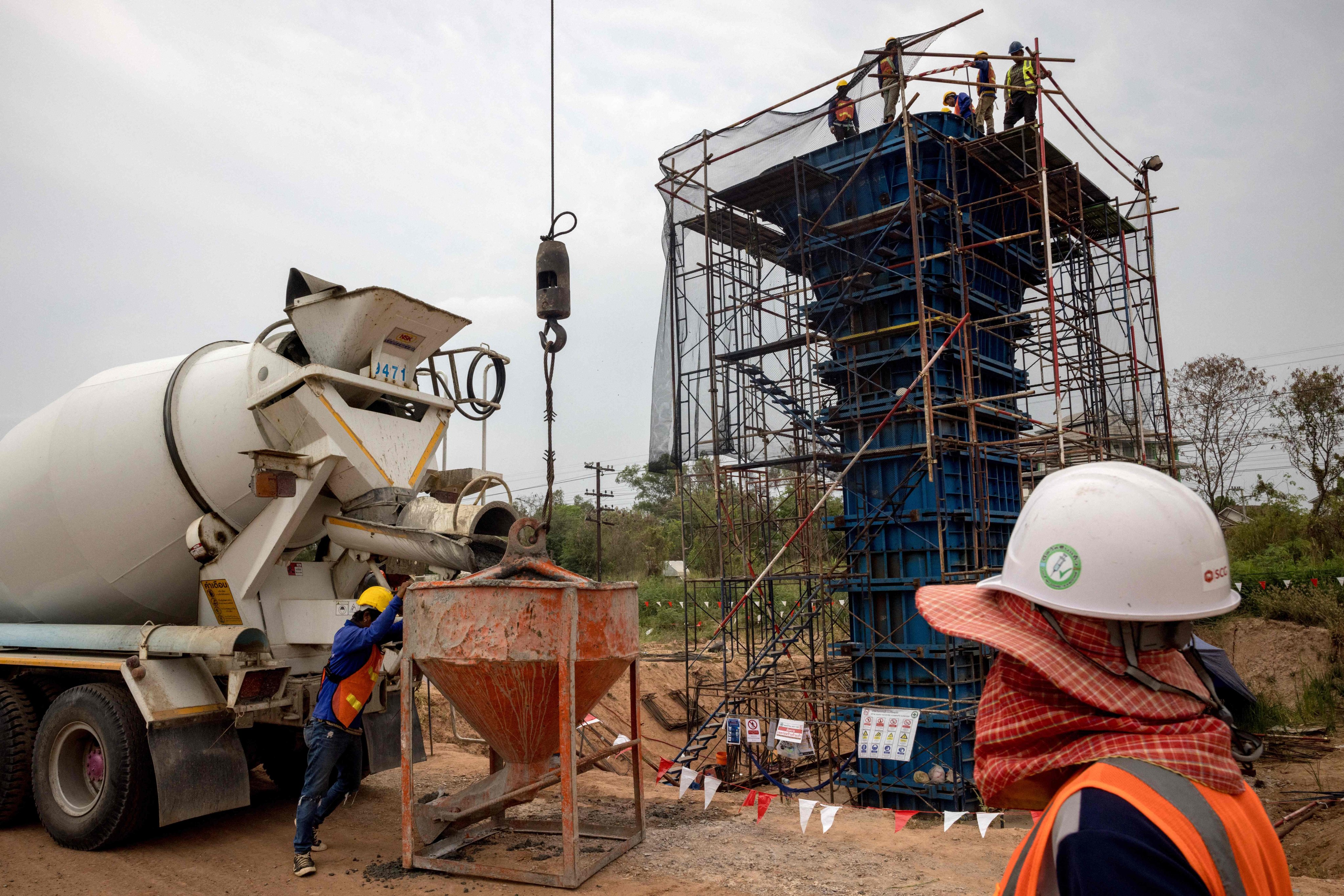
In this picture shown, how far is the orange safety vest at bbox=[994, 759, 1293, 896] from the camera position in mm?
1413

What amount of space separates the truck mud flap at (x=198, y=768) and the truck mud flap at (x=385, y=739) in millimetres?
1136

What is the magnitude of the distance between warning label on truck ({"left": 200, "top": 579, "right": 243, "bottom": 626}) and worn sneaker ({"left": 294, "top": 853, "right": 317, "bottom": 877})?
2007 millimetres

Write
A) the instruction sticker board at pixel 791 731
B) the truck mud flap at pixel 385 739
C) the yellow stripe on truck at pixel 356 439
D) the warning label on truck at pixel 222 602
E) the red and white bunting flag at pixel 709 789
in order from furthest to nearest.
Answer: the instruction sticker board at pixel 791 731 → the red and white bunting flag at pixel 709 789 → the truck mud flap at pixel 385 739 → the warning label on truck at pixel 222 602 → the yellow stripe on truck at pixel 356 439

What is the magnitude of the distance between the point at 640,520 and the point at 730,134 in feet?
115

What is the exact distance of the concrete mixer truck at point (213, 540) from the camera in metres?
7.11

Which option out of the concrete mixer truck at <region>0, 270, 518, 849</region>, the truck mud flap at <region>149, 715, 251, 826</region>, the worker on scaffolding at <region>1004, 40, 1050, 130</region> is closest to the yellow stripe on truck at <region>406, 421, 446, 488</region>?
the concrete mixer truck at <region>0, 270, 518, 849</region>

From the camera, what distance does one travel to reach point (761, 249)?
15.9 m

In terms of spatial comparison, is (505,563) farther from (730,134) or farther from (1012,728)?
(730,134)

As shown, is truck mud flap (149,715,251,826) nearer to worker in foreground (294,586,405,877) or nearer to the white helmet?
worker in foreground (294,586,405,877)

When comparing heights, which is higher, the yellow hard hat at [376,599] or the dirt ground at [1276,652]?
the yellow hard hat at [376,599]

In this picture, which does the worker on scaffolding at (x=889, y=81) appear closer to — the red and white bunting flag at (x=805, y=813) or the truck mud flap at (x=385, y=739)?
the red and white bunting flag at (x=805, y=813)

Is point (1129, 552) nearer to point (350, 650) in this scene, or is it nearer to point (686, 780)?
point (350, 650)

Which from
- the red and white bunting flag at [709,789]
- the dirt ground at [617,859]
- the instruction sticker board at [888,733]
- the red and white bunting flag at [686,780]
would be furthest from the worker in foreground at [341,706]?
the instruction sticker board at [888,733]

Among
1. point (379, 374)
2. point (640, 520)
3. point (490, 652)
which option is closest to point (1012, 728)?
point (490, 652)
